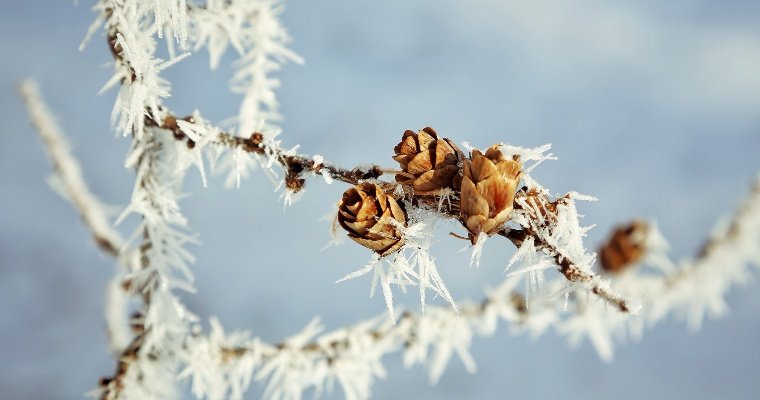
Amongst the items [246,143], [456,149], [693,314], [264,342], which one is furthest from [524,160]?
[693,314]

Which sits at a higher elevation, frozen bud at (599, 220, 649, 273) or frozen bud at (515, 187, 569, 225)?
frozen bud at (599, 220, 649, 273)

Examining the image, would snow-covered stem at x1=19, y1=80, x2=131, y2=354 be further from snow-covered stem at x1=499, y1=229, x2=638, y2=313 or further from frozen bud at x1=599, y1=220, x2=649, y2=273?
frozen bud at x1=599, y1=220, x2=649, y2=273

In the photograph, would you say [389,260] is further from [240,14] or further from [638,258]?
[638,258]

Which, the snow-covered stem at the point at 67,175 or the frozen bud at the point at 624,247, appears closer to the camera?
the snow-covered stem at the point at 67,175

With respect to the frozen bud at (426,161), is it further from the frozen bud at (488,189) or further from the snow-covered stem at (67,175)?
the snow-covered stem at (67,175)

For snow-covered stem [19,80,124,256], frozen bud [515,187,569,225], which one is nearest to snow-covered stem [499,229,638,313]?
frozen bud [515,187,569,225]

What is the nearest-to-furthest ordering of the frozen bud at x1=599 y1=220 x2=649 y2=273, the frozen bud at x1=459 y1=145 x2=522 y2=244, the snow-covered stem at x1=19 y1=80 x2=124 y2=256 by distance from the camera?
the frozen bud at x1=459 y1=145 x2=522 y2=244, the snow-covered stem at x1=19 y1=80 x2=124 y2=256, the frozen bud at x1=599 y1=220 x2=649 y2=273

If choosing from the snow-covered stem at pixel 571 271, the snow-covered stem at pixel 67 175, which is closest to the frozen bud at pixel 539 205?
the snow-covered stem at pixel 571 271
